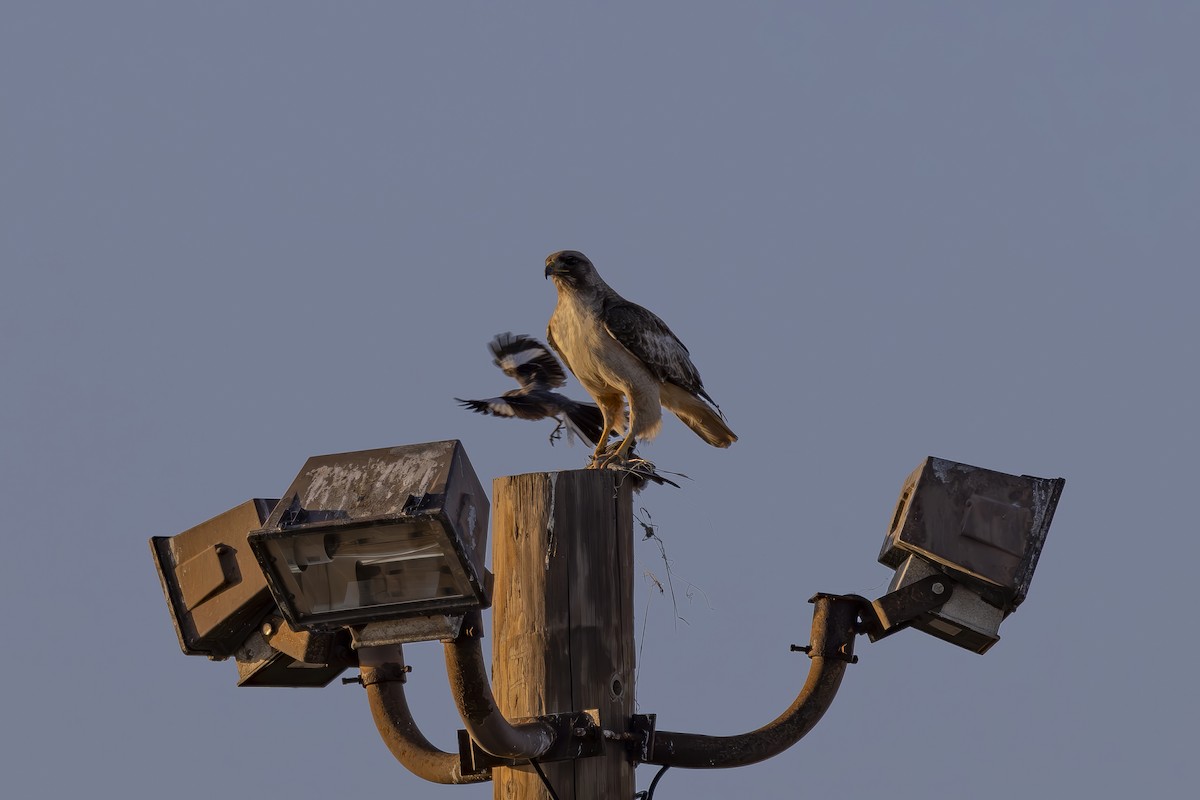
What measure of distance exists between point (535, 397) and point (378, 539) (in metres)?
3.53

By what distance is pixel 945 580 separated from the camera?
14.3 feet

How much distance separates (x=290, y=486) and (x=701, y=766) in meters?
1.44

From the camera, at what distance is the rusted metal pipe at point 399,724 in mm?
4336

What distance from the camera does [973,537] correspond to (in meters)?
4.33

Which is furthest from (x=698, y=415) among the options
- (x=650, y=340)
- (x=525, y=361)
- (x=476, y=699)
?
(x=476, y=699)

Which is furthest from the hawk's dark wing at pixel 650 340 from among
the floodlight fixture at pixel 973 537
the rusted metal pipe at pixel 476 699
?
the rusted metal pipe at pixel 476 699

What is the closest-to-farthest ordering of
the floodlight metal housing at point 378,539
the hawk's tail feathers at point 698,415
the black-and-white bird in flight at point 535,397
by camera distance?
1. the floodlight metal housing at point 378,539
2. the black-and-white bird in flight at point 535,397
3. the hawk's tail feathers at point 698,415

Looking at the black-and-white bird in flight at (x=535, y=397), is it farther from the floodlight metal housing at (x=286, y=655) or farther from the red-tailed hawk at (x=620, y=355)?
the floodlight metal housing at (x=286, y=655)

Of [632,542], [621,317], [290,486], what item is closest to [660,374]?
[621,317]

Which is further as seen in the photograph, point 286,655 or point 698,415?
point 698,415

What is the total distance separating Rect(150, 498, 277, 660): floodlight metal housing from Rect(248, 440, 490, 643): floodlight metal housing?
735 mm

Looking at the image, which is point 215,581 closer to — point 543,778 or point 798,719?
point 543,778

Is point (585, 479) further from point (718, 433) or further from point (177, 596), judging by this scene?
point (718, 433)

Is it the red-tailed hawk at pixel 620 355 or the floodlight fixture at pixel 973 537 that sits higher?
the red-tailed hawk at pixel 620 355
